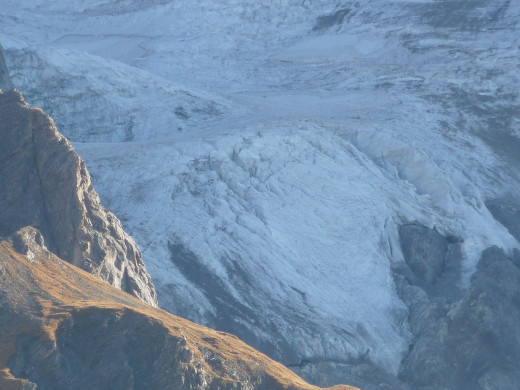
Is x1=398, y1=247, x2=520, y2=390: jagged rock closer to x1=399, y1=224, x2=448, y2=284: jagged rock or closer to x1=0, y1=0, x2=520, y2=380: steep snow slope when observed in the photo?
x1=0, y1=0, x2=520, y2=380: steep snow slope

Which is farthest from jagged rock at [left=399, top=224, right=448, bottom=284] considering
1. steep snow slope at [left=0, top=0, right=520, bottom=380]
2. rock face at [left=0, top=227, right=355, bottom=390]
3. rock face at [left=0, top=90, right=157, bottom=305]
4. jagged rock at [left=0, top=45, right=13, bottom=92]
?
rock face at [left=0, top=227, right=355, bottom=390]

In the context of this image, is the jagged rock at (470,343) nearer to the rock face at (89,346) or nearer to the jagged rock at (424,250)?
the jagged rock at (424,250)

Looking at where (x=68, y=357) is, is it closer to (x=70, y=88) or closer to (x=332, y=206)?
(x=332, y=206)

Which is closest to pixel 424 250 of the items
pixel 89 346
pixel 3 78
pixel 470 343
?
pixel 470 343

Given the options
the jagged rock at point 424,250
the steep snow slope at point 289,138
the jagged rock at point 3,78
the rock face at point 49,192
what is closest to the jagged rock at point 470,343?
the steep snow slope at point 289,138

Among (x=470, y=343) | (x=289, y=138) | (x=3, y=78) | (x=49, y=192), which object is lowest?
(x=470, y=343)

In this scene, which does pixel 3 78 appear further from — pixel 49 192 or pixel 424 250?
pixel 49 192
